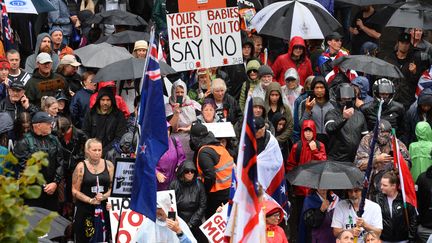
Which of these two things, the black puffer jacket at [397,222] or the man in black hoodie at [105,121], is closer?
the black puffer jacket at [397,222]

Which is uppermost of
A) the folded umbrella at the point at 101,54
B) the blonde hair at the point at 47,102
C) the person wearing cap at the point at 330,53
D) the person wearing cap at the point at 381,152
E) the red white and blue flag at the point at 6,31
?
the red white and blue flag at the point at 6,31

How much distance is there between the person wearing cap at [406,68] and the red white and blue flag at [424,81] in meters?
0.18

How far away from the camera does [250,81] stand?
19.3 meters

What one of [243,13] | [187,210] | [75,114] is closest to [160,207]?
[187,210]

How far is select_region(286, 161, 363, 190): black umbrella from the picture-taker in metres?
15.7

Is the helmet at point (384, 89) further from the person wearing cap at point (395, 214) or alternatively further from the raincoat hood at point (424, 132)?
the person wearing cap at point (395, 214)

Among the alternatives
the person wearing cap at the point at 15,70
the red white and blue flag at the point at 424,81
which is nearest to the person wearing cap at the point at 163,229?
the person wearing cap at the point at 15,70

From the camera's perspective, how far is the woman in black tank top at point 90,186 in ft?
53.2

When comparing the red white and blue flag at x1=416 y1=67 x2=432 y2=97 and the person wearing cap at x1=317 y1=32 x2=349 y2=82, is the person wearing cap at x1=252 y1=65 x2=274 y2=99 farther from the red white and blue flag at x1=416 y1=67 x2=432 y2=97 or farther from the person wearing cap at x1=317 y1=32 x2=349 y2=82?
the red white and blue flag at x1=416 y1=67 x2=432 y2=97

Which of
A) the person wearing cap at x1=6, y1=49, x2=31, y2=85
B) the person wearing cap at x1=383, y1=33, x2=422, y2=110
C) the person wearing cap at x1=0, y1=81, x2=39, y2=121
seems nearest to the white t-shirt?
the person wearing cap at x1=0, y1=81, x2=39, y2=121

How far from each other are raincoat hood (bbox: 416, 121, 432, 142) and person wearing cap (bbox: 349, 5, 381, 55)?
555cm

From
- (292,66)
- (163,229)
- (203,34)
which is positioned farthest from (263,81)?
(163,229)

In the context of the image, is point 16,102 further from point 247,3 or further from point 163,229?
point 247,3

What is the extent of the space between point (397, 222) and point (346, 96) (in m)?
2.50
